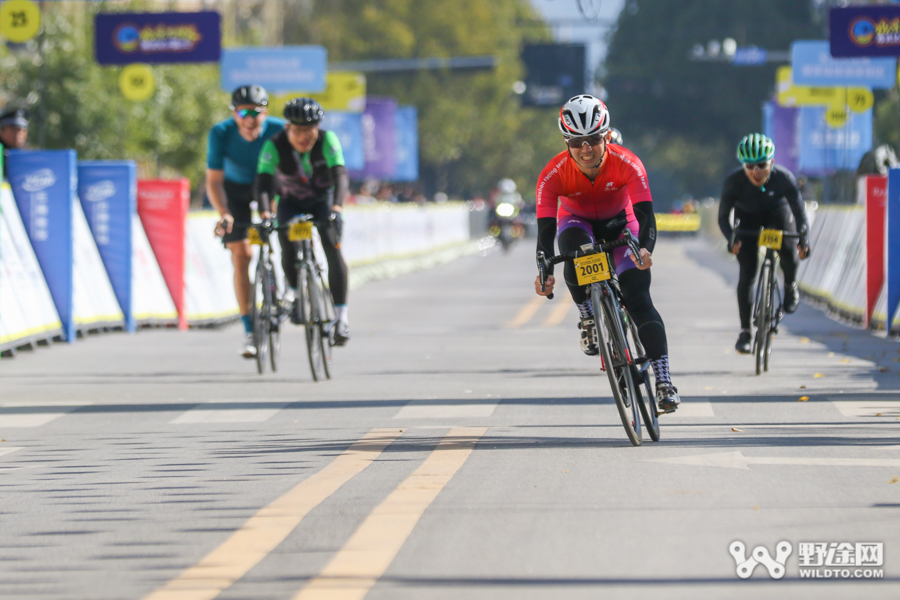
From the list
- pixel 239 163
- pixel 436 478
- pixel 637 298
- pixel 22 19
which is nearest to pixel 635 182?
pixel 637 298

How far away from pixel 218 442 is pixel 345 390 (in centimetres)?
264

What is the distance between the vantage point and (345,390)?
11.4 m

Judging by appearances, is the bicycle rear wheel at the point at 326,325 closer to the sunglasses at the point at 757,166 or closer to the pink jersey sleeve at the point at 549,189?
the sunglasses at the point at 757,166

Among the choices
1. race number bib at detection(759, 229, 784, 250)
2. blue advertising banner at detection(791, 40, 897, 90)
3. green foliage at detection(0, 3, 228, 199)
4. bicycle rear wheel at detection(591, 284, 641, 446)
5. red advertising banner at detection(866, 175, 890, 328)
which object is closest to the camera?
bicycle rear wheel at detection(591, 284, 641, 446)

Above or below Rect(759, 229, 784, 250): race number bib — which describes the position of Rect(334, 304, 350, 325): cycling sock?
below

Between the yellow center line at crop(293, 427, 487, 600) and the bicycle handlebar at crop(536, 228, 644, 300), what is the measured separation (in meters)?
0.96

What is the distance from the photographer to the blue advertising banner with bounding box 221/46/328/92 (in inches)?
1630

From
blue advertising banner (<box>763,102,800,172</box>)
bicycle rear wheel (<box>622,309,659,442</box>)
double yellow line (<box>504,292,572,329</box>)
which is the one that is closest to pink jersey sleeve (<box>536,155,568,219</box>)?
bicycle rear wheel (<box>622,309,659,442</box>)

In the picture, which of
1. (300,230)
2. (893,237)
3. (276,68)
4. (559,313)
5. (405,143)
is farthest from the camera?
(405,143)

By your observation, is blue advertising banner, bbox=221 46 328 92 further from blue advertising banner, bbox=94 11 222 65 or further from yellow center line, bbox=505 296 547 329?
yellow center line, bbox=505 296 547 329

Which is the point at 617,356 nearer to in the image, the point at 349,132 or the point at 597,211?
the point at 597,211

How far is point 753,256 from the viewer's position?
506 inches

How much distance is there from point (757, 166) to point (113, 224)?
717 cm

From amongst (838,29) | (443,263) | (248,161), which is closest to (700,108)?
(443,263)
